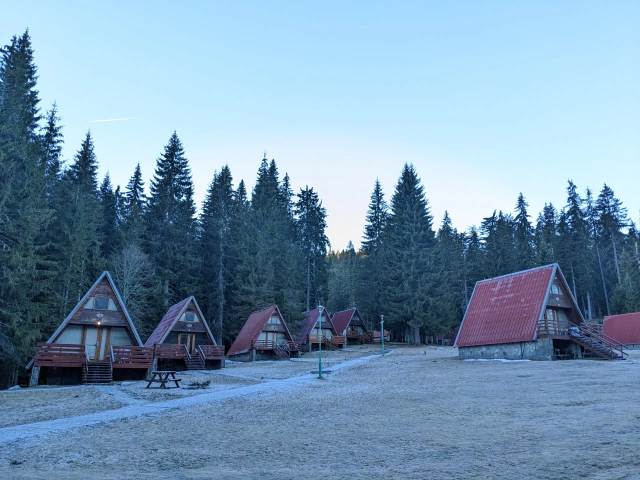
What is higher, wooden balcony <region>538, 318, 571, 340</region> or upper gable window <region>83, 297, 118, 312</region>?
upper gable window <region>83, 297, 118, 312</region>

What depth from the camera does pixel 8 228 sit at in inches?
1005

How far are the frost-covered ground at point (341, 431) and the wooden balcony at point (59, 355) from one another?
7.05 metres

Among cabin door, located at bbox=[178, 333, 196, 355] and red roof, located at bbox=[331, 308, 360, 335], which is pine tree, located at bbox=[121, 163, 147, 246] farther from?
red roof, located at bbox=[331, 308, 360, 335]

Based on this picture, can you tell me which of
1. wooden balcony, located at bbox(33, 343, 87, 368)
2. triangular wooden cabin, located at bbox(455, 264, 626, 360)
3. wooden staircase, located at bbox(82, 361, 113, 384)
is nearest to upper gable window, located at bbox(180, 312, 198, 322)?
wooden staircase, located at bbox(82, 361, 113, 384)

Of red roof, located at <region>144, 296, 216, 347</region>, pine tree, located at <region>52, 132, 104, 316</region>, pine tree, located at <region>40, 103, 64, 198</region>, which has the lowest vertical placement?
red roof, located at <region>144, 296, 216, 347</region>

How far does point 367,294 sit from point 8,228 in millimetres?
49226

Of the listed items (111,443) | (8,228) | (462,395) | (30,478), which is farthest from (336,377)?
(8,228)

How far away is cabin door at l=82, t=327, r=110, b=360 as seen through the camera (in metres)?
29.6

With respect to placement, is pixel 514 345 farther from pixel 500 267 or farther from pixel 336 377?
pixel 500 267

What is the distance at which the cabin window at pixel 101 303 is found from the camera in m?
29.6

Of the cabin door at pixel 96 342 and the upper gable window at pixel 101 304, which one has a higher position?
the upper gable window at pixel 101 304

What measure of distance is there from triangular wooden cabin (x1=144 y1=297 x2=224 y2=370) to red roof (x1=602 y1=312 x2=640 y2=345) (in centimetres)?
4126

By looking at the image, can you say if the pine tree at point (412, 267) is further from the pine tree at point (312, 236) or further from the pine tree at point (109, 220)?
the pine tree at point (109, 220)

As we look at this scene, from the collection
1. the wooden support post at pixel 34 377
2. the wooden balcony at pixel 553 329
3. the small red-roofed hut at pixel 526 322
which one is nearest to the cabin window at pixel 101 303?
the wooden support post at pixel 34 377
